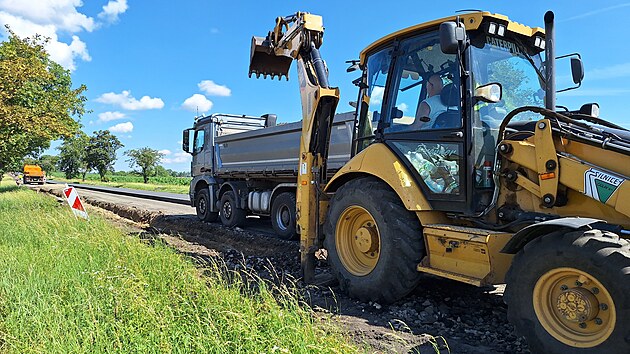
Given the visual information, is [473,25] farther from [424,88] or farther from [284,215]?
[284,215]

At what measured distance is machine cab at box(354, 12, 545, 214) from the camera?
4219 mm

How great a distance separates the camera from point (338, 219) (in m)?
5.21

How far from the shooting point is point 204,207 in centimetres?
1348

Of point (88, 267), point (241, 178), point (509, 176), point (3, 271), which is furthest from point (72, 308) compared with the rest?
point (241, 178)

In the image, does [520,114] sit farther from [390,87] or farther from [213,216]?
[213,216]

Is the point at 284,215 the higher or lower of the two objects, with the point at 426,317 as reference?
higher

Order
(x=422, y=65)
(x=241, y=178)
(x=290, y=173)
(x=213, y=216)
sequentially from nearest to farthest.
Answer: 1. (x=422, y=65)
2. (x=290, y=173)
3. (x=241, y=178)
4. (x=213, y=216)

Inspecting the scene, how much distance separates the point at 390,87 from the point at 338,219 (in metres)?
1.58

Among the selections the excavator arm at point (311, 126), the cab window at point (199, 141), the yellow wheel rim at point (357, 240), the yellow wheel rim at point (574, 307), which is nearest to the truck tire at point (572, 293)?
the yellow wheel rim at point (574, 307)

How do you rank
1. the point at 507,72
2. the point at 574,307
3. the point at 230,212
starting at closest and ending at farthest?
1. the point at 574,307
2. the point at 507,72
3. the point at 230,212

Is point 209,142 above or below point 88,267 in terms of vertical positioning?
above

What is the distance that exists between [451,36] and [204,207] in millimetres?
10774

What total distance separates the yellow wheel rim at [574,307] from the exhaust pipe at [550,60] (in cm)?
157

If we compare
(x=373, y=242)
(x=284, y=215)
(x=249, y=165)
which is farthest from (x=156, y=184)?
(x=373, y=242)
